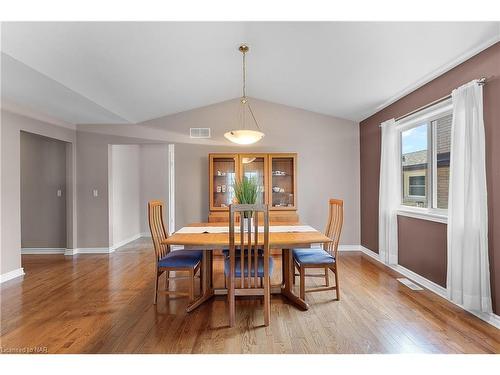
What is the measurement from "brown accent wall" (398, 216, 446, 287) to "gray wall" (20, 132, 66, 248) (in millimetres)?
5278

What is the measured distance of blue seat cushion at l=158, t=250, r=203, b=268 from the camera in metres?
2.76

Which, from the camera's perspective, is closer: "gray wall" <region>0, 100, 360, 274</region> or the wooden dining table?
the wooden dining table

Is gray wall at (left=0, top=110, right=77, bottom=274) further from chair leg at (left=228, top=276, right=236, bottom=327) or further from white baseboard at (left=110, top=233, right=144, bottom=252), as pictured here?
chair leg at (left=228, top=276, right=236, bottom=327)

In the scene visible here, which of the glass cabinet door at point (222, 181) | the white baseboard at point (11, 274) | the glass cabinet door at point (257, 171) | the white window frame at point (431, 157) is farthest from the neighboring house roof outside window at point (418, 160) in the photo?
the white baseboard at point (11, 274)

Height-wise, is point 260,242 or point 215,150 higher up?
point 215,150

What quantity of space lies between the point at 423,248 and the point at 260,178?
249 centimetres

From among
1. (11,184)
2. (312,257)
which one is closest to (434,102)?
(312,257)

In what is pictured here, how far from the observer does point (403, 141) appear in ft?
13.4

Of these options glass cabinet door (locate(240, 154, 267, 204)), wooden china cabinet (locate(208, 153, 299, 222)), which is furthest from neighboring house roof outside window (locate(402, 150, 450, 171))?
glass cabinet door (locate(240, 154, 267, 204))

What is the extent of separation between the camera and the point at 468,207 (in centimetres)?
254

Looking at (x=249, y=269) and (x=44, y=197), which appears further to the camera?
(x=44, y=197)

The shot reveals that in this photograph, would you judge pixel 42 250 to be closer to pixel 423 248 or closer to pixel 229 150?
pixel 229 150

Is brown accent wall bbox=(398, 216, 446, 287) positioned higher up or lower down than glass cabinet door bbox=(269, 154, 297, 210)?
lower down

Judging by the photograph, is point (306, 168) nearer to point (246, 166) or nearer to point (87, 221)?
point (246, 166)
